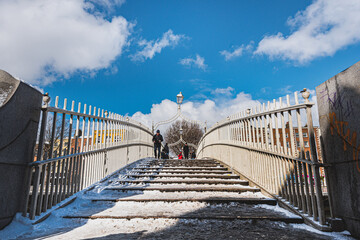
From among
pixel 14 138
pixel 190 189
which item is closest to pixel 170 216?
pixel 190 189

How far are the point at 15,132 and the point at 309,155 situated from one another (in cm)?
435

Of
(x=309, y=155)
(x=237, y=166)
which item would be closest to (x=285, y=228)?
(x=309, y=155)

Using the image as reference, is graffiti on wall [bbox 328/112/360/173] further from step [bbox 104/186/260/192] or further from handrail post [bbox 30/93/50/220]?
handrail post [bbox 30/93/50/220]

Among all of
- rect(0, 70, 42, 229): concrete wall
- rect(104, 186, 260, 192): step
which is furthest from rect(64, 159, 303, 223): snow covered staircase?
rect(0, 70, 42, 229): concrete wall

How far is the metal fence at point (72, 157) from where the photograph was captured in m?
3.57

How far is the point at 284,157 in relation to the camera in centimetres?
423

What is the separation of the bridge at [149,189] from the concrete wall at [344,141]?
3.8 inches

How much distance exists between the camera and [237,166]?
6.80 metres

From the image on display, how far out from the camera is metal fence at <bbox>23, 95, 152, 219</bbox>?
3.57 metres

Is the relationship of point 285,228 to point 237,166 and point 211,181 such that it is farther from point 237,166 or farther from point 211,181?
point 237,166

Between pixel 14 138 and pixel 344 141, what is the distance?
4.48 m

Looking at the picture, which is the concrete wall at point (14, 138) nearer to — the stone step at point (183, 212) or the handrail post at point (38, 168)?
the handrail post at point (38, 168)

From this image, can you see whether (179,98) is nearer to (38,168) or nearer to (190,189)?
(190,189)

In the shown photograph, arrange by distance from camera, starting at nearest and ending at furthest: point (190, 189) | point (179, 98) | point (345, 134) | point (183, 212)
Result: point (345, 134)
point (183, 212)
point (190, 189)
point (179, 98)
